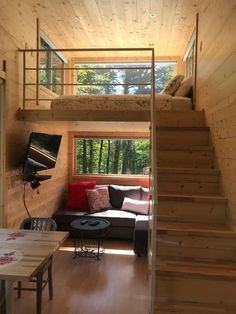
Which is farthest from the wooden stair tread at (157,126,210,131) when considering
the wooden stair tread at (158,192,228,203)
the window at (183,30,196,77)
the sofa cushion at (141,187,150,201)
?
the sofa cushion at (141,187,150,201)

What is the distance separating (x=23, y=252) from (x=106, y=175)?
4.00 metres

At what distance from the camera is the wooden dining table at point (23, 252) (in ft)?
5.46

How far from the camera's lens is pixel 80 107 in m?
3.61

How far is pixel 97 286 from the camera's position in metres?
3.23

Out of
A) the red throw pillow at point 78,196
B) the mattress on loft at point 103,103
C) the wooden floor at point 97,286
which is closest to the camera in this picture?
the wooden floor at point 97,286

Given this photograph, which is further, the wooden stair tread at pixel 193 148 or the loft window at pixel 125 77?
the loft window at pixel 125 77

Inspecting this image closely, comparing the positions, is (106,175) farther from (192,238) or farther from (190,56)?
(192,238)

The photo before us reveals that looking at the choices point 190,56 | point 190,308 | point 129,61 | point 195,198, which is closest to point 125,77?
point 129,61

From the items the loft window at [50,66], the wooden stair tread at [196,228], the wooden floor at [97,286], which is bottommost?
the wooden floor at [97,286]

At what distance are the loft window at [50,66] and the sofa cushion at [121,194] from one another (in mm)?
2139

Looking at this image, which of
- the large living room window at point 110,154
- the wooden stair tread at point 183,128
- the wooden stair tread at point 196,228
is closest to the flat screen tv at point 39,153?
the wooden stair tread at point 183,128

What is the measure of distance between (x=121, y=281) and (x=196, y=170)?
160 cm

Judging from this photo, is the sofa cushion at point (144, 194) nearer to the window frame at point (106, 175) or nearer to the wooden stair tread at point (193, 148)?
the window frame at point (106, 175)

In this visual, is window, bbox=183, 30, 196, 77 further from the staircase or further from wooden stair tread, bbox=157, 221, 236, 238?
wooden stair tread, bbox=157, 221, 236, 238
